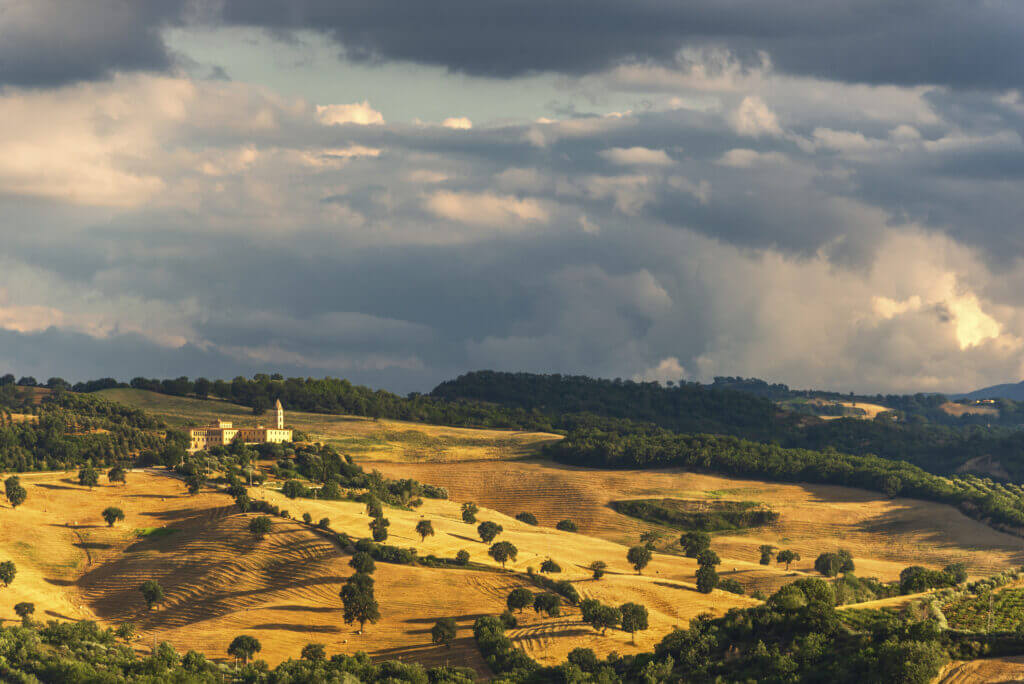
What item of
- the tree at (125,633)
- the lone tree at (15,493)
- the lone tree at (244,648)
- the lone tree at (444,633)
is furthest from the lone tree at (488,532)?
the lone tree at (15,493)

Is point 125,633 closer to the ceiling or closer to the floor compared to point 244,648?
closer to the ceiling

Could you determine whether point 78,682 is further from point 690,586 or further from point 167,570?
point 690,586

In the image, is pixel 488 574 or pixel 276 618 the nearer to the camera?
pixel 276 618

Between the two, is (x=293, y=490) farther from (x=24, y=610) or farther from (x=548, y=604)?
(x=548, y=604)

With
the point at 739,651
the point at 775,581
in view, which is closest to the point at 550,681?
the point at 739,651

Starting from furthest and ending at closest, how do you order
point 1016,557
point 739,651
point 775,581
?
point 1016,557, point 775,581, point 739,651

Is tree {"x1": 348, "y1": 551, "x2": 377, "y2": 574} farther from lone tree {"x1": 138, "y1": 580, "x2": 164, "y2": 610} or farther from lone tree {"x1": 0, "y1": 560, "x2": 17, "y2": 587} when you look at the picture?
lone tree {"x1": 0, "y1": 560, "x2": 17, "y2": 587}

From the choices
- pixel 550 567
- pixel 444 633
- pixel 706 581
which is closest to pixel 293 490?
pixel 550 567

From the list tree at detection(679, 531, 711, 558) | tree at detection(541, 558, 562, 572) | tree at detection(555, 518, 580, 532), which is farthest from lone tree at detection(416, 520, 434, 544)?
tree at detection(555, 518, 580, 532)
